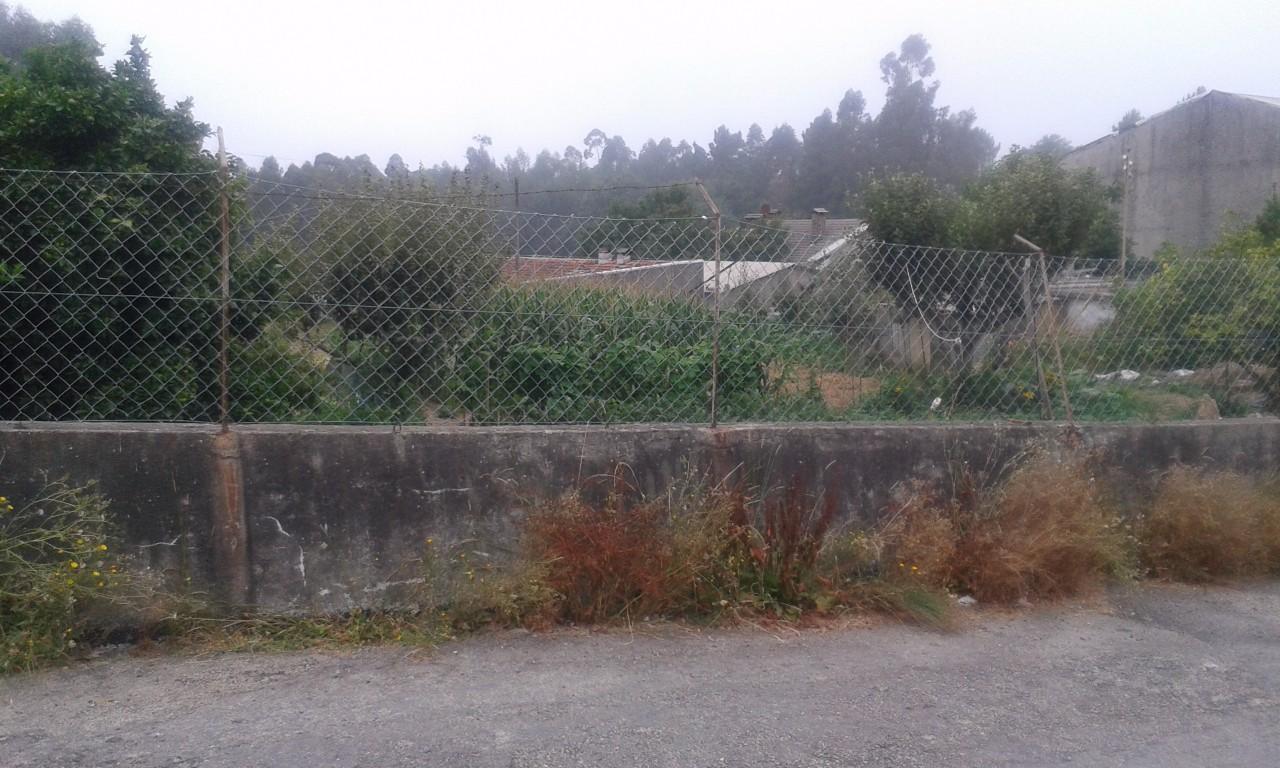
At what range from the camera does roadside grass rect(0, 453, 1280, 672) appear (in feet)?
13.8

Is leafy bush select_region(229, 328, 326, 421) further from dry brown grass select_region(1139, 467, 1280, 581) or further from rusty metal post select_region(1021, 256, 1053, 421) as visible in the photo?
dry brown grass select_region(1139, 467, 1280, 581)

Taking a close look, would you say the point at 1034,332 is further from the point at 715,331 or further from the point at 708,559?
the point at 708,559

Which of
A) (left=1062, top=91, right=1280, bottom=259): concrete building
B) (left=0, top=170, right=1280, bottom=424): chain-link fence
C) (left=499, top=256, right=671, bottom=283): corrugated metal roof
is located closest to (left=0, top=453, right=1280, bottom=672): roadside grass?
(left=0, top=170, right=1280, bottom=424): chain-link fence

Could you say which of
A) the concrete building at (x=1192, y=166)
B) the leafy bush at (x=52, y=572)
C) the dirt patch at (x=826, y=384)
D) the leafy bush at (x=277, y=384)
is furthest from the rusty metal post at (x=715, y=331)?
the concrete building at (x=1192, y=166)

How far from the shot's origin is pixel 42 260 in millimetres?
4414

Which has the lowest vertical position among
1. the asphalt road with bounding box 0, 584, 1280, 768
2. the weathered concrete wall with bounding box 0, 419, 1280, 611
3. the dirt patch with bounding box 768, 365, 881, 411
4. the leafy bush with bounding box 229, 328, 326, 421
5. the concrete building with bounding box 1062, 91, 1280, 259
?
the asphalt road with bounding box 0, 584, 1280, 768

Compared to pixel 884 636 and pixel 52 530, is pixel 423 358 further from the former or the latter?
pixel 884 636

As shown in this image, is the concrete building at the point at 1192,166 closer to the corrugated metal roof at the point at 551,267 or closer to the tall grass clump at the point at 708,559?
the tall grass clump at the point at 708,559

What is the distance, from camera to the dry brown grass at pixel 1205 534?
565 centimetres

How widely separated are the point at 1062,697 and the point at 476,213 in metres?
3.47

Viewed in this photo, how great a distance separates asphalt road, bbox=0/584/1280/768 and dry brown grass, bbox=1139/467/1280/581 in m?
0.85

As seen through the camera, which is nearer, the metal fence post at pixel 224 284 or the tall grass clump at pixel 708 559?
the metal fence post at pixel 224 284

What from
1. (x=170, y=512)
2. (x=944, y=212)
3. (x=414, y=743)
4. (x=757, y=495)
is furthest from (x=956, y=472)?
(x=944, y=212)

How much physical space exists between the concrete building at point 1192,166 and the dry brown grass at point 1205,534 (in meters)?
16.2
